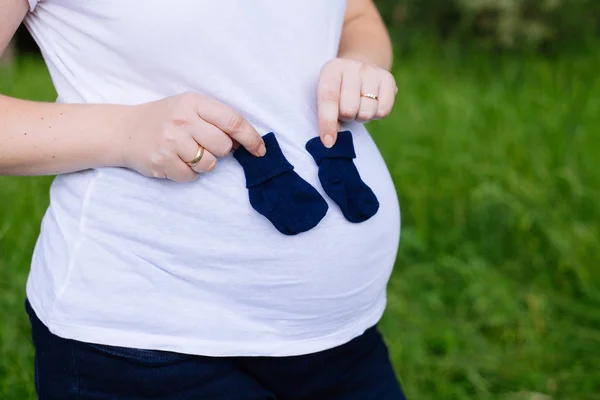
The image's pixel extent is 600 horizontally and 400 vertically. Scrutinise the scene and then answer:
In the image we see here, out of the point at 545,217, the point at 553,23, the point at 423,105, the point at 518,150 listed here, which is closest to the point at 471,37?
the point at 553,23

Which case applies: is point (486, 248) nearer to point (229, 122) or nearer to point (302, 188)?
point (302, 188)

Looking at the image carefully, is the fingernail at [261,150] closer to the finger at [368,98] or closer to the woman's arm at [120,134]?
the woman's arm at [120,134]

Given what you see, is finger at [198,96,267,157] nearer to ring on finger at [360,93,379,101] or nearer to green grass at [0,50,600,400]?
ring on finger at [360,93,379,101]

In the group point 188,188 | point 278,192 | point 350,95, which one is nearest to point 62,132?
point 188,188

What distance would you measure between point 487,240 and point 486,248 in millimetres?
33

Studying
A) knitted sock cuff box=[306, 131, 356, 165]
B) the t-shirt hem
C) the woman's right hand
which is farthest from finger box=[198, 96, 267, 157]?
the t-shirt hem

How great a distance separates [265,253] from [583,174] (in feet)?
7.66

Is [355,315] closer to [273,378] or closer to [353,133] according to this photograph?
[273,378]

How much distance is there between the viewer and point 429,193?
309 cm

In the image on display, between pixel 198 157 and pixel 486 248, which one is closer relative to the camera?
pixel 198 157

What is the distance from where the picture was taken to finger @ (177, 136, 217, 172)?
3.12 ft

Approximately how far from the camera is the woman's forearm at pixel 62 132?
974 millimetres

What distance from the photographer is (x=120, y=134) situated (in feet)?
3.20

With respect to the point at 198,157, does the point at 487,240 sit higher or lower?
lower
